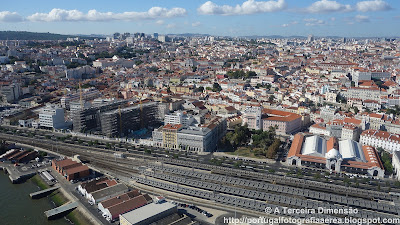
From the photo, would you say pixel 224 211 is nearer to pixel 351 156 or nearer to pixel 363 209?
pixel 363 209

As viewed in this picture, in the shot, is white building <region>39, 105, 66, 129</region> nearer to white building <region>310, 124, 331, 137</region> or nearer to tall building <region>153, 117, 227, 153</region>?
tall building <region>153, 117, 227, 153</region>

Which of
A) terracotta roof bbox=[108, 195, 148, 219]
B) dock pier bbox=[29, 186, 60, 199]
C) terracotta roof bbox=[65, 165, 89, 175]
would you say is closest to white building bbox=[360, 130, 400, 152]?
terracotta roof bbox=[108, 195, 148, 219]

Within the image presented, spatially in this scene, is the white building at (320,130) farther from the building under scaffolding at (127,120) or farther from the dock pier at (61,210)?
the dock pier at (61,210)

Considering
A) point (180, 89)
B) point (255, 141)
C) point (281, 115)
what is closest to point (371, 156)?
point (255, 141)

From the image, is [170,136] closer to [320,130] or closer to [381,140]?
[320,130]

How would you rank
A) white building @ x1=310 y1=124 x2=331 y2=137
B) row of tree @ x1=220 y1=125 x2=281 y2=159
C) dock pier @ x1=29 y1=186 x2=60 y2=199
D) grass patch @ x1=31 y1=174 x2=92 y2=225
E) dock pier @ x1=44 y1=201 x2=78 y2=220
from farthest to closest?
white building @ x1=310 y1=124 x2=331 y2=137, row of tree @ x1=220 y1=125 x2=281 y2=159, dock pier @ x1=29 y1=186 x2=60 y2=199, dock pier @ x1=44 y1=201 x2=78 y2=220, grass patch @ x1=31 y1=174 x2=92 y2=225
